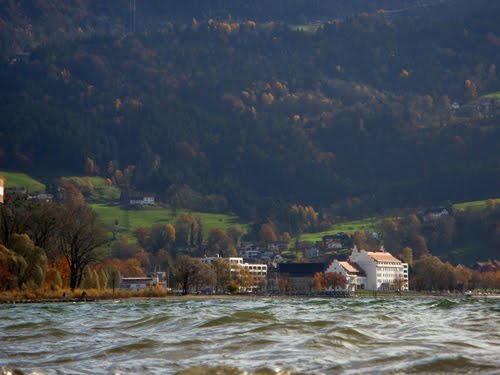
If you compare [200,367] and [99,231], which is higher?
[99,231]

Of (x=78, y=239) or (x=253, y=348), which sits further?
(x=78, y=239)

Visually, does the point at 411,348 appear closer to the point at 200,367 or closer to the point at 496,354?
the point at 496,354

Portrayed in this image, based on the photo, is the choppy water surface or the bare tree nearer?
the choppy water surface

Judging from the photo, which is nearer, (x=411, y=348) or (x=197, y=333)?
(x=411, y=348)

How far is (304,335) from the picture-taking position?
3869 centimetres

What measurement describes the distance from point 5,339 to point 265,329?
1075 centimetres

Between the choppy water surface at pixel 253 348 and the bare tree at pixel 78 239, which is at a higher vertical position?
the bare tree at pixel 78 239

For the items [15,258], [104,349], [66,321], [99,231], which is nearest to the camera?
[104,349]

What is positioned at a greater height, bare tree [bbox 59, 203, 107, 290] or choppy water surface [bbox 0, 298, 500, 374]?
bare tree [bbox 59, 203, 107, 290]

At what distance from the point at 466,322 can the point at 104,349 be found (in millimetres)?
20618

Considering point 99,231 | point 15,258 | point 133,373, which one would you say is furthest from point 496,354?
point 99,231

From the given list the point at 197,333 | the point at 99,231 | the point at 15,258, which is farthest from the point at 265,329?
the point at 99,231

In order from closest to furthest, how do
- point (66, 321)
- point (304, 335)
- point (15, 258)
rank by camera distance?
point (304, 335)
point (66, 321)
point (15, 258)

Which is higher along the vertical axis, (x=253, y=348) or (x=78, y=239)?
(x=78, y=239)
